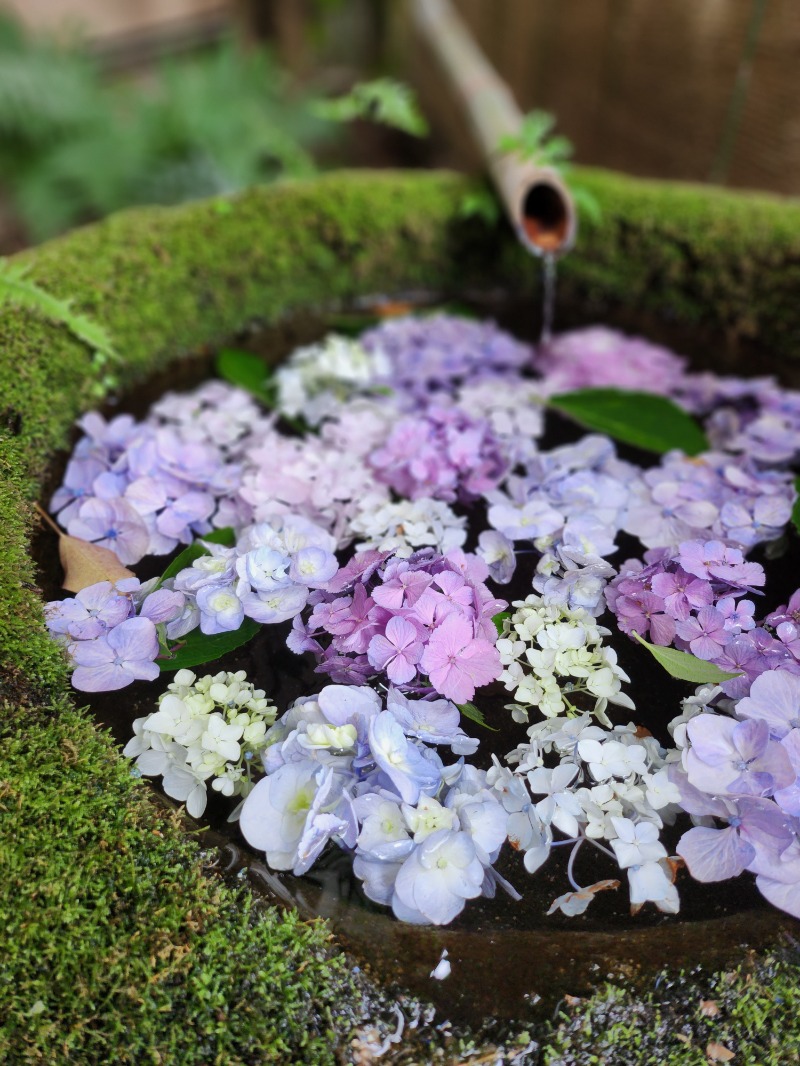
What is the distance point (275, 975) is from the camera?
3.64ft

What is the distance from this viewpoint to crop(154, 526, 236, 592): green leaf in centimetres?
160

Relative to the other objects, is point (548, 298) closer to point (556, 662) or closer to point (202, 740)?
point (556, 662)

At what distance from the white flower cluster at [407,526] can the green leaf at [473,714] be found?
0.35 meters

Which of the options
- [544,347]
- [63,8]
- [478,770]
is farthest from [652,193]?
[63,8]

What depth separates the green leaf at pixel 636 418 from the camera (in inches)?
81.7

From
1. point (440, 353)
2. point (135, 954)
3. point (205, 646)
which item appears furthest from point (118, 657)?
point (440, 353)

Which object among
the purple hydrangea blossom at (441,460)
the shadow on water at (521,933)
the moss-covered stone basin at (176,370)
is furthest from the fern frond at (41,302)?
the shadow on water at (521,933)

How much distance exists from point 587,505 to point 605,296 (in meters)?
1.48

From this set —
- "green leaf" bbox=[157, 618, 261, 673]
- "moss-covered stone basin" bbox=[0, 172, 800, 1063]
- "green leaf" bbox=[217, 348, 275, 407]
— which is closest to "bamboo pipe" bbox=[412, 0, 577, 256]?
"moss-covered stone basin" bbox=[0, 172, 800, 1063]

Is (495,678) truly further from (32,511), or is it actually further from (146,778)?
(32,511)

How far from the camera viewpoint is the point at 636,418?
2156mm

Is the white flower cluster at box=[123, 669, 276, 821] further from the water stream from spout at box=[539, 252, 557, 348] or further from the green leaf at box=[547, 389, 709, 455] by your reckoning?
the water stream from spout at box=[539, 252, 557, 348]

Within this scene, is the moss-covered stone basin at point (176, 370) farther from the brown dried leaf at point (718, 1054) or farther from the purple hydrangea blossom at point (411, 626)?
the purple hydrangea blossom at point (411, 626)

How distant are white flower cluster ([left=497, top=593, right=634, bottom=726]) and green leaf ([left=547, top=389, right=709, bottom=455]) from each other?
31.4 inches
